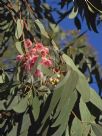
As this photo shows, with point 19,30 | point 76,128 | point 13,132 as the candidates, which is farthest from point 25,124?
point 19,30

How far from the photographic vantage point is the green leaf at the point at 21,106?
1814mm

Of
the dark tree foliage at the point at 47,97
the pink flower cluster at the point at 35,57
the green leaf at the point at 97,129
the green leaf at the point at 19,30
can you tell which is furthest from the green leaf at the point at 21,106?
the green leaf at the point at 19,30

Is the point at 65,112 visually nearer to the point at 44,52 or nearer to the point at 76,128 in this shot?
the point at 76,128

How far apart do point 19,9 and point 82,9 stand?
11.8 inches

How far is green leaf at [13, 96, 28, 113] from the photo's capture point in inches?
71.4

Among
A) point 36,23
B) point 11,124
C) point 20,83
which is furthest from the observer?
point 36,23

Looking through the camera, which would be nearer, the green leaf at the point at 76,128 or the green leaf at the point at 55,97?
the green leaf at the point at 55,97

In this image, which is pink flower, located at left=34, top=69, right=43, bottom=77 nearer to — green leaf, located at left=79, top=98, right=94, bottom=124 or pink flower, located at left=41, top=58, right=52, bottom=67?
pink flower, located at left=41, top=58, right=52, bottom=67

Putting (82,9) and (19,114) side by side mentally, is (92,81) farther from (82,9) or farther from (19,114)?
(19,114)

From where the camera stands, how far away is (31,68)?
69.1 inches

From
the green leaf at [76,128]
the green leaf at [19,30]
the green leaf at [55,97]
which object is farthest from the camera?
the green leaf at [19,30]

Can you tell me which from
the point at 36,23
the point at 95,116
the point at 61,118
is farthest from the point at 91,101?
the point at 36,23

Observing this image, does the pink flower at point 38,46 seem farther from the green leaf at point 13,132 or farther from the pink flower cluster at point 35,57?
the green leaf at point 13,132

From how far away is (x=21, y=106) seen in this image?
5.99ft
